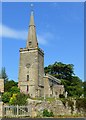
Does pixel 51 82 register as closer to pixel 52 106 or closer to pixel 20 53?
pixel 20 53

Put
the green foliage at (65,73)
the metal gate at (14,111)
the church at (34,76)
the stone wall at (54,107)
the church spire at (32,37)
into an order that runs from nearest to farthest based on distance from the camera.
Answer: the metal gate at (14,111), the stone wall at (54,107), the church at (34,76), the church spire at (32,37), the green foliage at (65,73)

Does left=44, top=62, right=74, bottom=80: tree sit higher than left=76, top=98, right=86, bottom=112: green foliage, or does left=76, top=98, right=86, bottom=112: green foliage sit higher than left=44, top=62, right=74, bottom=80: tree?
left=44, top=62, right=74, bottom=80: tree

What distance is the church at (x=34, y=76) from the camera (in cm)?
2994

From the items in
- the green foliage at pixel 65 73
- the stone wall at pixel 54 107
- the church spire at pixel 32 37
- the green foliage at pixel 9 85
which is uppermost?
the church spire at pixel 32 37

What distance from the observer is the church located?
29938 millimetres

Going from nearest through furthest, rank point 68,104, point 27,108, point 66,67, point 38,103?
point 27,108 < point 38,103 < point 68,104 < point 66,67

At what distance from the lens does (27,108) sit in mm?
19359

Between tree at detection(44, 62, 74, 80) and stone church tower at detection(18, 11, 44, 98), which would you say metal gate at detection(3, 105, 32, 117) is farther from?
tree at detection(44, 62, 74, 80)

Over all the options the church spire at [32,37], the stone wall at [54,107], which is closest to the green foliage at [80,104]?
the stone wall at [54,107]

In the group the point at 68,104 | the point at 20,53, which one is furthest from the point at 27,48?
the point at 68,104

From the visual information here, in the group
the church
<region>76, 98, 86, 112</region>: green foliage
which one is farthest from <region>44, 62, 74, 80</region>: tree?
<region>76, 98, 86, 112</region>: green foliage

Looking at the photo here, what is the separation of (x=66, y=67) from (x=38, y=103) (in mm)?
16313

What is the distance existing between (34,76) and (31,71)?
62 cm

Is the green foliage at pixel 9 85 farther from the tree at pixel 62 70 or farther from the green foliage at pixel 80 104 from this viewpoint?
the green foliage at pixel 80 104
